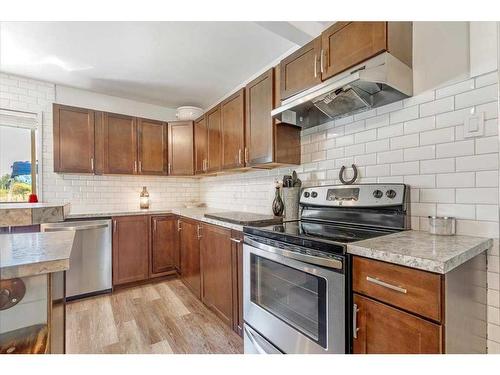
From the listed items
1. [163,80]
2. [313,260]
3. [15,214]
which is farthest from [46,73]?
[313,260]

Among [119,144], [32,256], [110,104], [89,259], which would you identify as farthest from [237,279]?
[110,104]

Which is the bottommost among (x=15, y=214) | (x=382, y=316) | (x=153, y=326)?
(x=153, y=326)

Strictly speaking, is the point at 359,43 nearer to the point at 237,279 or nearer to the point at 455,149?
the point at 455,149

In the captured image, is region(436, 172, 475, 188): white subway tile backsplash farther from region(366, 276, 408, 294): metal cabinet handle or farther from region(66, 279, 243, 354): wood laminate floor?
region(66, 279, 243, 354): wood laminate floor

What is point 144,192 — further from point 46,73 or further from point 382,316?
point 382,316

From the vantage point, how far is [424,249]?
0.94m

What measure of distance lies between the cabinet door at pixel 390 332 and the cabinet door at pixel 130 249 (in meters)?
2.59

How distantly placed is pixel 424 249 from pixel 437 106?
834 mm

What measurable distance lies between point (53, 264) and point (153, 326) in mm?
1630

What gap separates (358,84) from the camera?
1.36 metres

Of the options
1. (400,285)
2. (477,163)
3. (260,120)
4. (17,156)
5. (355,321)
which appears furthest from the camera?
(17,156)

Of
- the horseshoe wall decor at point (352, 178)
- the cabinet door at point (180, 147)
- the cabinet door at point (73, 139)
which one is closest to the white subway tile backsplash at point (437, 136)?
the horseshoe wall decor at point (352, 178)
